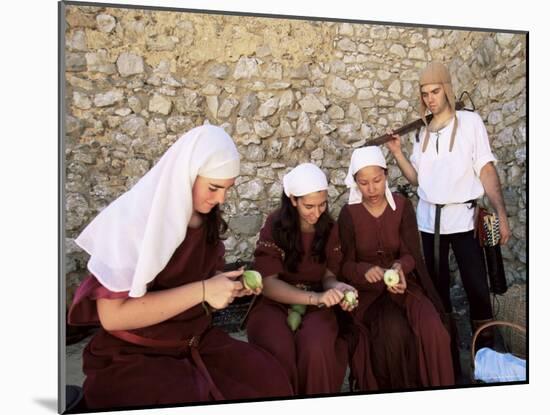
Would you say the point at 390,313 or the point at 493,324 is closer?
the point at 390,313

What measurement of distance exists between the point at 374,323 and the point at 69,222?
1.94 meters

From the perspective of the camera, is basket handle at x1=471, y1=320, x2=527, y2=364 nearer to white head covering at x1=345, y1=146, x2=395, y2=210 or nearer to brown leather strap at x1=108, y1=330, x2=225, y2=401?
white head covering at x1=345, y1=146, x2=395, y2=210

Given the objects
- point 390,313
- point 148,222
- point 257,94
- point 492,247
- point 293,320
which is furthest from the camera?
point 492,247

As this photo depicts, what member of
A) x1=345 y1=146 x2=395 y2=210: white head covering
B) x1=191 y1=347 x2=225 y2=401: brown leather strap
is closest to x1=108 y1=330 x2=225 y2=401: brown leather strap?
x1=191 y1=347 x2=225 y2=401: brown leather strap

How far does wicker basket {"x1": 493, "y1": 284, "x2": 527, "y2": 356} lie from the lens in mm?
4348

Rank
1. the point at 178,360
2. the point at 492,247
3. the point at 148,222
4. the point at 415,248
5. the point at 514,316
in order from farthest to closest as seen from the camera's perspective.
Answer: the point at 514,316 → the point at 492,247 → the point at 415,248 → the point at 178,360 → the point at 148,222

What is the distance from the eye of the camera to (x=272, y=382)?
11.9 feet

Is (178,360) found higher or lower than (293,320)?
lower

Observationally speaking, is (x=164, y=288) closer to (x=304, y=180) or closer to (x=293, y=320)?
(x=293, y=320)

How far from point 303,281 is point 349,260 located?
339 mm

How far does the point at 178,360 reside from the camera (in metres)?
3.41

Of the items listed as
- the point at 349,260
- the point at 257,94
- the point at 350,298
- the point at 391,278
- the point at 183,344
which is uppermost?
the point at 257,94

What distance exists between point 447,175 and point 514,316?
1.12 m

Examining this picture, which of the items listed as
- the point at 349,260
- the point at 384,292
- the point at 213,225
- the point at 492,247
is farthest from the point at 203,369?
the point at 492,247
